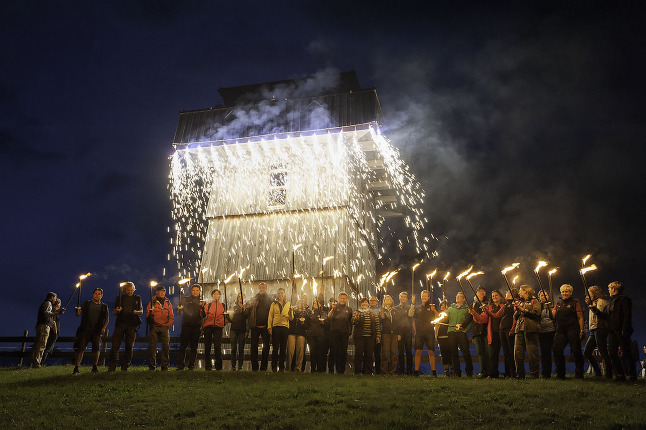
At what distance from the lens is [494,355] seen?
11.3 meters

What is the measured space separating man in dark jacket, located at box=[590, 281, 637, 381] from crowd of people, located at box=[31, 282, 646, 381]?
315mm

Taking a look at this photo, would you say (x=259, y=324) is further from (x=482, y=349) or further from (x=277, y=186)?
(x=277, y=186)

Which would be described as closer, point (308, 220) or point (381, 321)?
point (381, 321)

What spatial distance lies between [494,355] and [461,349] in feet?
2.51

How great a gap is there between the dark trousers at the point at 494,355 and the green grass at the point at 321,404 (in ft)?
6.11

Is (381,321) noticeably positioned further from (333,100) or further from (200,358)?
(333,100)

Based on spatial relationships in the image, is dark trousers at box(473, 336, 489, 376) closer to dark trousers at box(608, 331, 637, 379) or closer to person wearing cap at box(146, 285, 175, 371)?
dark trousers at box(608, 331, 637, 379)

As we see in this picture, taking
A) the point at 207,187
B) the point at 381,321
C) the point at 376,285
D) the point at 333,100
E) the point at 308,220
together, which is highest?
the point at 333,100

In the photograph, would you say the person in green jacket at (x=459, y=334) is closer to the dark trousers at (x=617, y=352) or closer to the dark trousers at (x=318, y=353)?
the dark trousers at (x=617, y=352)

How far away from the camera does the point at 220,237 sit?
2184 centimetres

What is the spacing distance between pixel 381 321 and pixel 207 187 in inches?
507

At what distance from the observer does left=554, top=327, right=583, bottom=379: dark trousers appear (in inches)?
402

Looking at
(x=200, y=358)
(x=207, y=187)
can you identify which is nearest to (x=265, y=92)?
(x=207, y=187)

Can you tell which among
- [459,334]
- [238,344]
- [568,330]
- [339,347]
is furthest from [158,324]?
[568,330]
